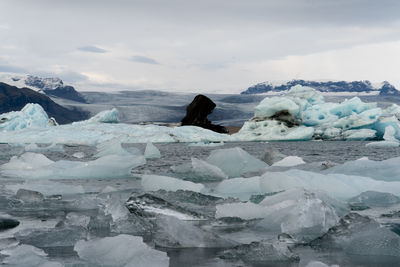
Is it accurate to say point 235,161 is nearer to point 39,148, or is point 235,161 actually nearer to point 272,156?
point 272,156

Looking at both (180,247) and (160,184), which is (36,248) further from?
(160,184)

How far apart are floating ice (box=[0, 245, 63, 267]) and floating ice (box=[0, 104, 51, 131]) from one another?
35.7 m

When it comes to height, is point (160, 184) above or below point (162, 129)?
above

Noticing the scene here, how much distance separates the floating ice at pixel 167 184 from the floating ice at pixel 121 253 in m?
2.19

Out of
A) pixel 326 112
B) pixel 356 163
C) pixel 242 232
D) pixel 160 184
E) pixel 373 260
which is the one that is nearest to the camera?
pixel 373 260

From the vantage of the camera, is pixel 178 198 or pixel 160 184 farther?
pixel 160 184

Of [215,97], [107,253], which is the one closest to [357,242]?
[107,253]

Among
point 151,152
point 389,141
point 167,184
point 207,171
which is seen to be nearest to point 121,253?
point 167,184

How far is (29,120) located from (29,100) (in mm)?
128408

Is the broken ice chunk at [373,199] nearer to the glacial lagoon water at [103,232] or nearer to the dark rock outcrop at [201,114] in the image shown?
the glacial lagoon water at [103,232]

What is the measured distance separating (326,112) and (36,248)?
98.4 ft

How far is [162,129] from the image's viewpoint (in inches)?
1245

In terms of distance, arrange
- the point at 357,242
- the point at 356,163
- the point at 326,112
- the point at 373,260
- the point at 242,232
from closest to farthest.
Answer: the point at 373,260, the point at 357,242, the point at 242,232, the point at 356,163, the point at 326,112

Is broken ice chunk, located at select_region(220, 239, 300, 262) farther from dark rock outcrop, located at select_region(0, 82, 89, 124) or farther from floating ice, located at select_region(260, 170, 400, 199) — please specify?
dark rock outcrop, located at select_region(0, 82, 89, 124)
